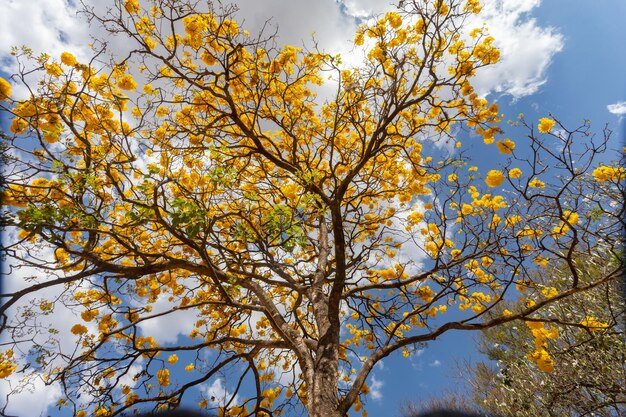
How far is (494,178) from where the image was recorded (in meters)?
4.60

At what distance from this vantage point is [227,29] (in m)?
4.68

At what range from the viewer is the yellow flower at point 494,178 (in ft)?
15.0

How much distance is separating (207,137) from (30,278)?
2854 millimetres

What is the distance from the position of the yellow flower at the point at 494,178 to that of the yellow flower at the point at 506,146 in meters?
0.34

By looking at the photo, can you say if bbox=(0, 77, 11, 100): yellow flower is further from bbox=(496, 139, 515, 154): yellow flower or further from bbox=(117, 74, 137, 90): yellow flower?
bbox=(496, 139, 515, 154): yellow flower

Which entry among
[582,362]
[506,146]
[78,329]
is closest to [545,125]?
[506,146]

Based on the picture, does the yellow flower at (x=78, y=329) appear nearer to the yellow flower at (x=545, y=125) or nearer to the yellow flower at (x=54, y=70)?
the yellow flower at (x=54, y=70)

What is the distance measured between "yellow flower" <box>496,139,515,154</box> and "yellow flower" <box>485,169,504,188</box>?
0.34 m

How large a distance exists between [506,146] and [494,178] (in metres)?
0.45

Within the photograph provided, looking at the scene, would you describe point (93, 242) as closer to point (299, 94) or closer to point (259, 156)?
point (259, 156)

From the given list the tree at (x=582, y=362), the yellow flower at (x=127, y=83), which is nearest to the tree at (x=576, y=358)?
the tree at (x=582, y=362)

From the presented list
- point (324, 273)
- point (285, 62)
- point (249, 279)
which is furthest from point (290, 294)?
point (285, 62)

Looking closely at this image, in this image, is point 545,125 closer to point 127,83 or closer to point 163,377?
point 127,83

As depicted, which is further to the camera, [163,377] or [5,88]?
[163,377]
